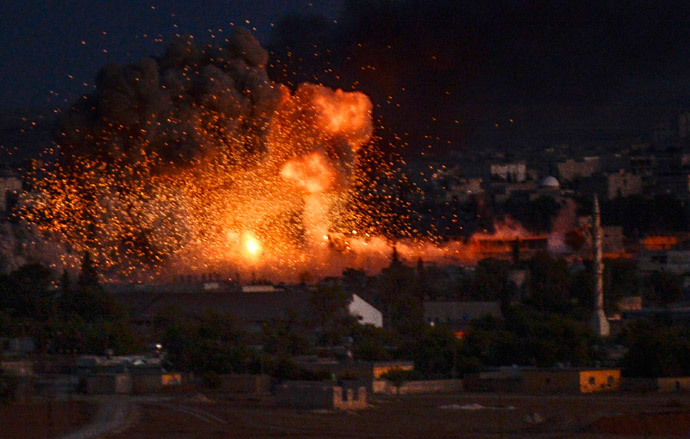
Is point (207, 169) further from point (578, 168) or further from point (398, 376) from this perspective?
point (578, 168)

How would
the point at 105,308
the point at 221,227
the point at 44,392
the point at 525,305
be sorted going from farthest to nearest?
1. the point at 525,305
2. the point at 221,227
3. the point at 105,308
4. the point at 44,392

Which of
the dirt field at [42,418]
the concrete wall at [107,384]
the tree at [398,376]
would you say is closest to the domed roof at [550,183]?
the tree at [398,376]

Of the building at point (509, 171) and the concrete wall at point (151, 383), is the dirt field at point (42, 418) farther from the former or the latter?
the building at point (509, 171)

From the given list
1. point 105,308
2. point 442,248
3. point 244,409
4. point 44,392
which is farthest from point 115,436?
point 442,248

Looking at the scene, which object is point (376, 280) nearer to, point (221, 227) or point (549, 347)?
point (221, 227)

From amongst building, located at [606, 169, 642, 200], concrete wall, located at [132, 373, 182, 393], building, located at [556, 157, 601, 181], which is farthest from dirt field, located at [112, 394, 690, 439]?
building, located at [556, 157, 601, 181]

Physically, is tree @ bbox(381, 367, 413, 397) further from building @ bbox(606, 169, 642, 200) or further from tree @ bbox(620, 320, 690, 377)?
building @ bbox(606, 169, 642, 200)

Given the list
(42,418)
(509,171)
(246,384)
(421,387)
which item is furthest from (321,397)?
(509,171)

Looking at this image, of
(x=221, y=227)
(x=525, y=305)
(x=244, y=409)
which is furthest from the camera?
(x=525, y=305)
